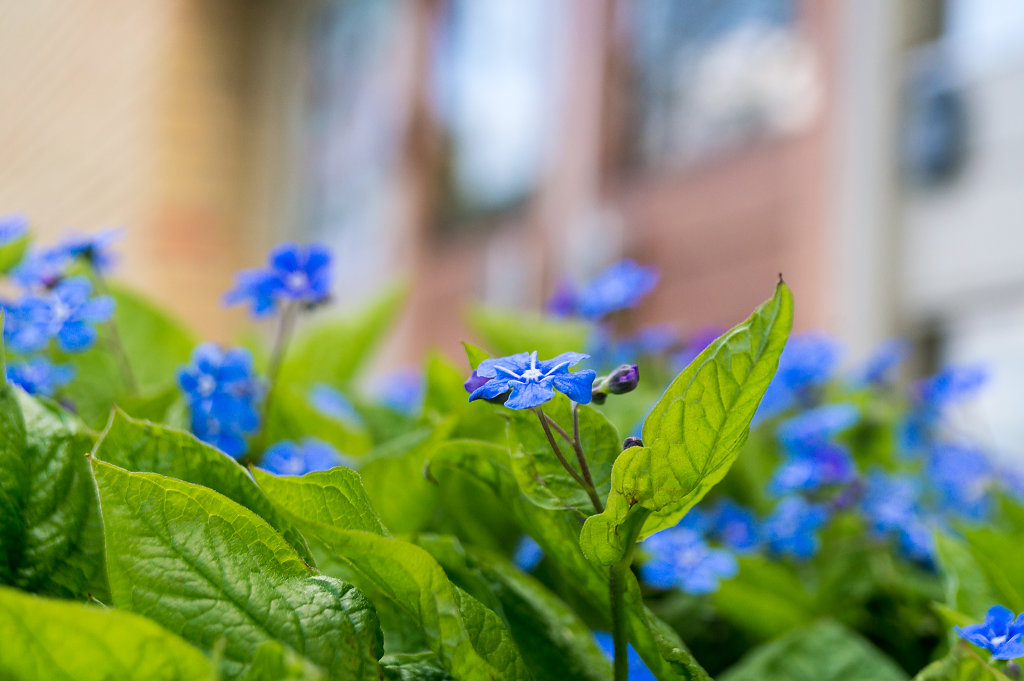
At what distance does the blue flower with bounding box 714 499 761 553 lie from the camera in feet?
2.70

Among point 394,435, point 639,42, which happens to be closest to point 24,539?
point 394,435

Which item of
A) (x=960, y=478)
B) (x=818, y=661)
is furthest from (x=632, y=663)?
(x=960, y=478)

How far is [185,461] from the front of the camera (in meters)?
0.42

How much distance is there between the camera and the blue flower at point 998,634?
39 cm

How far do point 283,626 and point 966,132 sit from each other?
3252mm

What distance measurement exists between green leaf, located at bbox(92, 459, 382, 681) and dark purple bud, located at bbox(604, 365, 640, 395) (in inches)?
5.9

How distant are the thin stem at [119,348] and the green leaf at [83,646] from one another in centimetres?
38

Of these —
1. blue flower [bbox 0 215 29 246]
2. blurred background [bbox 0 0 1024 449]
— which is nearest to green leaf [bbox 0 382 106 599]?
blue flower [bbox 0 215 29 246]

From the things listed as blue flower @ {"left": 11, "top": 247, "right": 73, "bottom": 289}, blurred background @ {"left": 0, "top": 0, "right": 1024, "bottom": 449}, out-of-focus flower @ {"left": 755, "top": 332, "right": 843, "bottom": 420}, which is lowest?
blue flower @ {"left": 11, "top": 247, "right": 73, "bottom": 289}

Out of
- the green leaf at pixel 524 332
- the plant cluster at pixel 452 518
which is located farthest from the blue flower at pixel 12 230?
the green leaf at pixel 524 332

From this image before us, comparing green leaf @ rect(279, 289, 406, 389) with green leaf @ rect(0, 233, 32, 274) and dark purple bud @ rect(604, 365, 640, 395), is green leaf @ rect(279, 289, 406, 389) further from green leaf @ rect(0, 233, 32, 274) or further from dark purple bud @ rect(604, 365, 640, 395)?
dark purple bud @ rect(604, 365, 640, 395)

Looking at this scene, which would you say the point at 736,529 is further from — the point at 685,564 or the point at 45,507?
the point at 45,507

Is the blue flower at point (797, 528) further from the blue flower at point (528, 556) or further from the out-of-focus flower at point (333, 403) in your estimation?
the out-of-focus flower at point (333, 403)

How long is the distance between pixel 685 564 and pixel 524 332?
29 centimetres
